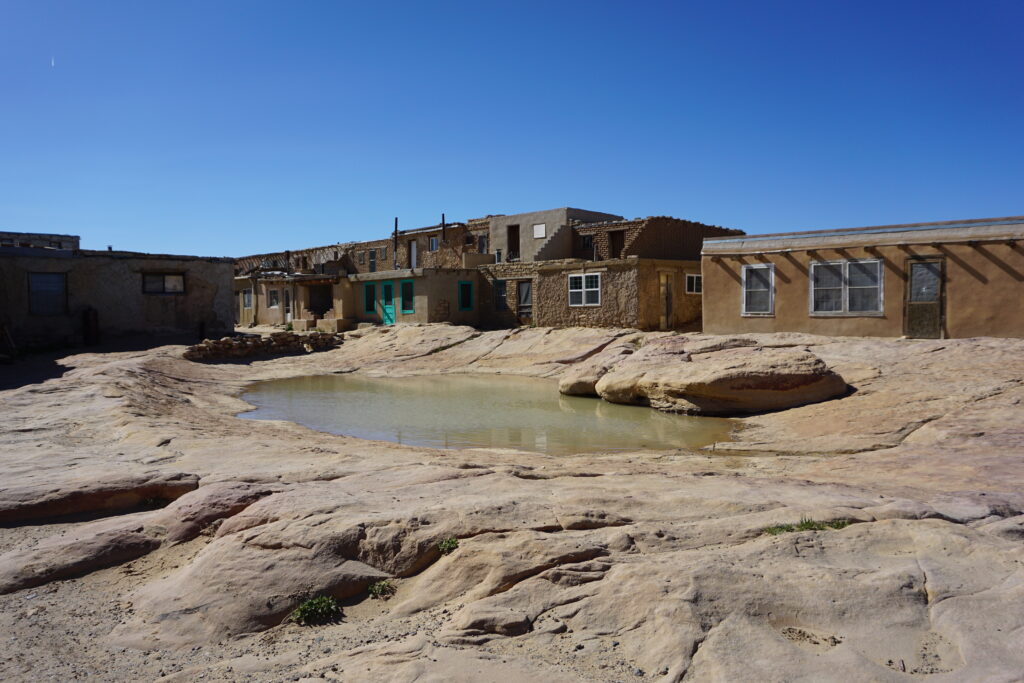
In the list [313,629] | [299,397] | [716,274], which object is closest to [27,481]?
[313,629]

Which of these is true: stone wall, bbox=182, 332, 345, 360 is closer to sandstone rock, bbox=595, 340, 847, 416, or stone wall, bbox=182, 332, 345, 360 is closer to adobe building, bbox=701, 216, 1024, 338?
sandstone rock, bbox=595, 340, 847, 416

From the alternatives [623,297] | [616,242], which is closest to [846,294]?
[623,297]

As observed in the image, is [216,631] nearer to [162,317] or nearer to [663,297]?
[663,297]

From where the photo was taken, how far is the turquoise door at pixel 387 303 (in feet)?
100

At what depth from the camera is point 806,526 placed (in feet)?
15.3

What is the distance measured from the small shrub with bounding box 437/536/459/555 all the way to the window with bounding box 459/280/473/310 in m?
25.7

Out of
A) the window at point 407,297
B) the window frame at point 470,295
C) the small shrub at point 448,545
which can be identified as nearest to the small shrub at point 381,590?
the small shrub at point 448,545

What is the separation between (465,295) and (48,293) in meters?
15.3

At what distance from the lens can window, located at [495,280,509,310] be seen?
29531 mm

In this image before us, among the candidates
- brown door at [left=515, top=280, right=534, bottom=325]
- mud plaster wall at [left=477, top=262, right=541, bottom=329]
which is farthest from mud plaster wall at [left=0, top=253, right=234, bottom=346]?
brown door at [left=515, top=280, right=534, bottom=325]

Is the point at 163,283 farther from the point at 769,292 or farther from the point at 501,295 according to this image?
the point at 769,292

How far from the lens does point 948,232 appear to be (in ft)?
52.7

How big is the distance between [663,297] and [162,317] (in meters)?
→ 18.0

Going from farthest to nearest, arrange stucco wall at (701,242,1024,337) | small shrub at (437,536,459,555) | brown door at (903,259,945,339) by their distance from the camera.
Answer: brown door at (903,259,945,339) → stucco wall at (701,242,1024,337) → small shrub at (437,536,459,555)
